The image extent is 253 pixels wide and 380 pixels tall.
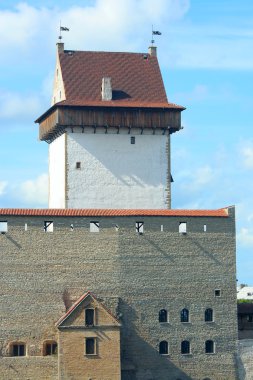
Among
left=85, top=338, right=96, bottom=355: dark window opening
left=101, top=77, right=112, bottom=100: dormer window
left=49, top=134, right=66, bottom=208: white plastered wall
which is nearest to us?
left=85, top=338, right=96, bottom=355: dark window opening

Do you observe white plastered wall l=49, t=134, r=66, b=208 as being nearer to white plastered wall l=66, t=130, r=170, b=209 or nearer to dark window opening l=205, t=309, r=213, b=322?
white plastered wall l=66, t=130, r=170, b=209

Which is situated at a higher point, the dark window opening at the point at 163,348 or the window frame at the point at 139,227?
the window frame at the point at 139,227

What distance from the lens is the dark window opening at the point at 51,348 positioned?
186ft

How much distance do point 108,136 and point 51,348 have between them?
12.4 metres

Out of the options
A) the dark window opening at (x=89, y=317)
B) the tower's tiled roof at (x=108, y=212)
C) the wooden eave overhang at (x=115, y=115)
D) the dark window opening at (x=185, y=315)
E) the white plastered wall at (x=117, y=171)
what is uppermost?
the wooden eave overhang at (x=115, y=115)

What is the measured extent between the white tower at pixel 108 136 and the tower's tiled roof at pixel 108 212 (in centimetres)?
446

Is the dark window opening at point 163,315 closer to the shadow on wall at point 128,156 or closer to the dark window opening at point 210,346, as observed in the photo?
the dark window opening at point 210,346

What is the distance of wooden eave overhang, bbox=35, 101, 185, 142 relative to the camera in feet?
206

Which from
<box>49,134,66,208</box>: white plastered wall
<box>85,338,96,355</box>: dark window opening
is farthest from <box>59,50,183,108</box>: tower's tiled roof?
<box>85,338,96,355</box>: dark window opening

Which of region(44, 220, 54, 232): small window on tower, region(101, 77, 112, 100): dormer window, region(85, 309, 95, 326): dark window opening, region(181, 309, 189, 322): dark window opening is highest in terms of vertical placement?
region(101, 77, 112, 100): dormer window

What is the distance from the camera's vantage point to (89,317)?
56000 mm

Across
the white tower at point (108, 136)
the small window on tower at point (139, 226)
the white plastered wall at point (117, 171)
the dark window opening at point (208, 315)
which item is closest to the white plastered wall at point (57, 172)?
the white tower at point (108, 136)

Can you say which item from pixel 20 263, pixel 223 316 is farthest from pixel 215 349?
pixel 20 263

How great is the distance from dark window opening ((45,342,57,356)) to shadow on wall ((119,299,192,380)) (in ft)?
10.3
